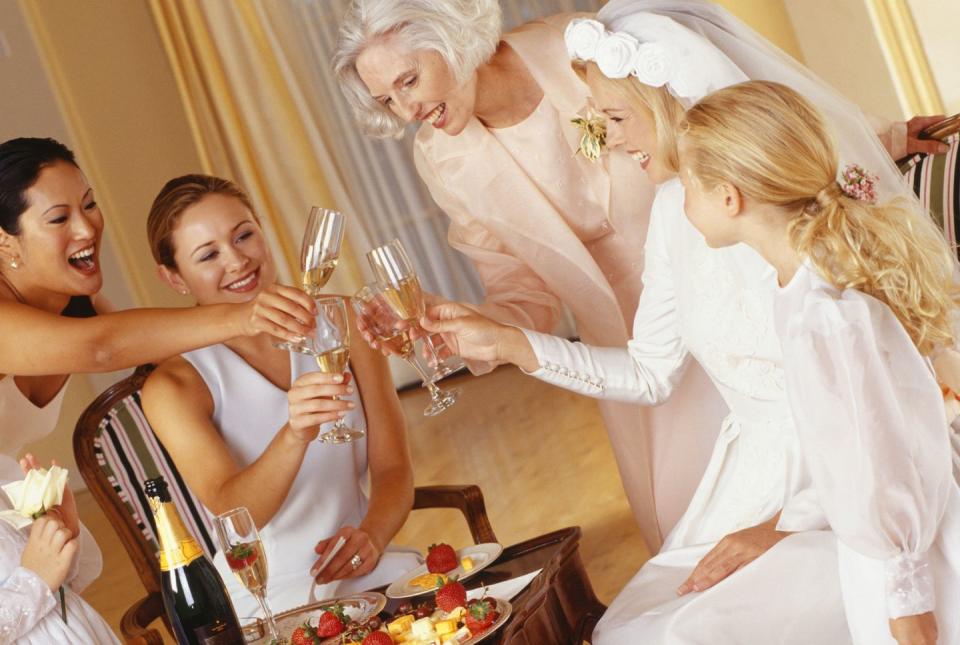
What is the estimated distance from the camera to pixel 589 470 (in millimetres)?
5742

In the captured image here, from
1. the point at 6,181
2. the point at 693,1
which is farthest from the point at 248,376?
the point at 693,1

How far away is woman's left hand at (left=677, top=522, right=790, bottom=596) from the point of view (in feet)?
6.65

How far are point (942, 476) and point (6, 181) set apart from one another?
78.1 inches

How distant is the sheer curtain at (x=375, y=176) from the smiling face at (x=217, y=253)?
5.93 meters

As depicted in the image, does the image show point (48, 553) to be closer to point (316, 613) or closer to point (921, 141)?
point (316, 613)

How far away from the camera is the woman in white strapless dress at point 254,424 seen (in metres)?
2.76

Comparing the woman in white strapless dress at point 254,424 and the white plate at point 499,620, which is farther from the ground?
the woman in white strapless dress at point 254,424

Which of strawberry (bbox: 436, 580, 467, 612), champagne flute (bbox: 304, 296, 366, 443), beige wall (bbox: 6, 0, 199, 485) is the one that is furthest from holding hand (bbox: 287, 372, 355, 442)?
beige wall (bbox: 6, 0, 199, 485)

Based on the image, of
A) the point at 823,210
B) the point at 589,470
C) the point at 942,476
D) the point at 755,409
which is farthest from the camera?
the point at 589,470

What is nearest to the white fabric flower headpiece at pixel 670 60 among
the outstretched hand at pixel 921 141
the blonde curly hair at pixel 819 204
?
the blonde curly hair at pixel 819 204

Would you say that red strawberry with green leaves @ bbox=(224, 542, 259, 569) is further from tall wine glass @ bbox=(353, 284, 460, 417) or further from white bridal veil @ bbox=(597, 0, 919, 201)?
white bridal veil @ bbox=(597, 0, 919, 201)

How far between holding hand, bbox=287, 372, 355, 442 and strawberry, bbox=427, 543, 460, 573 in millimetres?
335

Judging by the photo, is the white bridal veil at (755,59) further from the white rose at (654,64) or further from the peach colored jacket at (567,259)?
the peach colored jacket at (567,259)

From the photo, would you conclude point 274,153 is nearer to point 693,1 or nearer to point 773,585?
point 693,1
